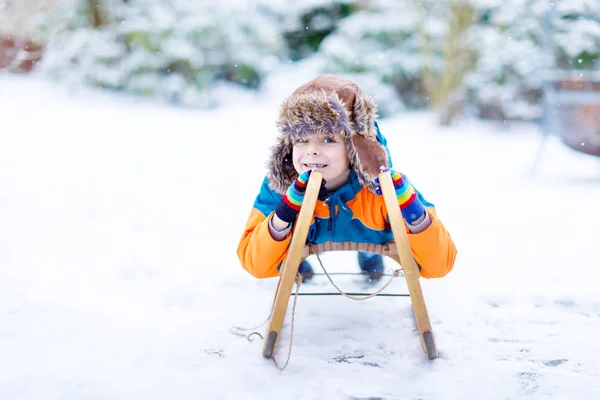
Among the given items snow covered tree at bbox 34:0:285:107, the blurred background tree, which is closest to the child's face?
the blurred background tree

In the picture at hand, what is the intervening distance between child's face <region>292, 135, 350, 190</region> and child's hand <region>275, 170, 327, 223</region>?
0.07 m

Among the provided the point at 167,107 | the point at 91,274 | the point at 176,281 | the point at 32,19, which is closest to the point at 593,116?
the point at 176,281

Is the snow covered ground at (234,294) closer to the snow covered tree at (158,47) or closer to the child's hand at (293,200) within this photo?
the child's hand at (293,200)

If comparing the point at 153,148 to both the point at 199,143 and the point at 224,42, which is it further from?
the point at 224,42

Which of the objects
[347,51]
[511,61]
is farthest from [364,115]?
[511,61]

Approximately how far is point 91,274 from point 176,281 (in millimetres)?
364

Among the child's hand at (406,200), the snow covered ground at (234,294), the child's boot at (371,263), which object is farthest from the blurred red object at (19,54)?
the child's hand at (406,200)

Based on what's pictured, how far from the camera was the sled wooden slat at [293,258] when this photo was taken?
1372 mm

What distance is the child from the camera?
1436 mm

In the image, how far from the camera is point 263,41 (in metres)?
6.53

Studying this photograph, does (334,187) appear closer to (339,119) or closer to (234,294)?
(339,119)

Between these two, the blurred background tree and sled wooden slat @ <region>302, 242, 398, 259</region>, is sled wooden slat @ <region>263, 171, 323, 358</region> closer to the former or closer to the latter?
sled wooden slat @ <region>302, 242, 398, 259</region>

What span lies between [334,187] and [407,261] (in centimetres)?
34

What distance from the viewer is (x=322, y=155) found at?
4.92 feet
